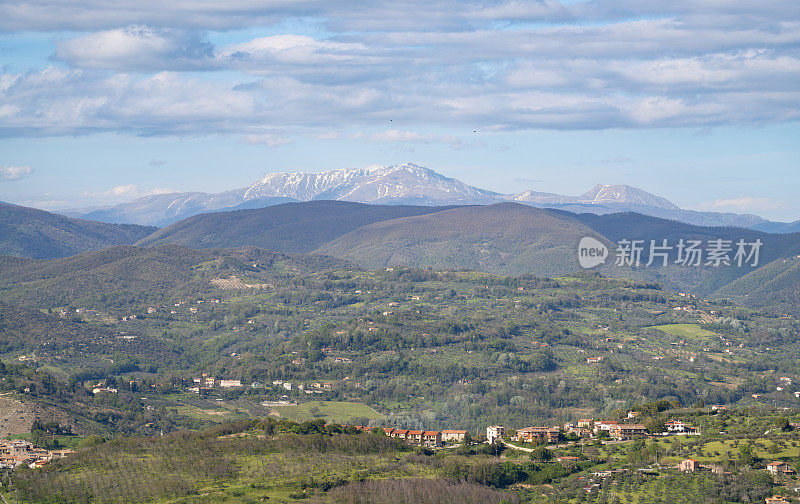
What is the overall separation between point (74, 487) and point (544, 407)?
7810 centimetres

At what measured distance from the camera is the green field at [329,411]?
461 ft

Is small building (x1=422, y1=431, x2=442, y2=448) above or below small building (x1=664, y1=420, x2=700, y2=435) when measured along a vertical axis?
below

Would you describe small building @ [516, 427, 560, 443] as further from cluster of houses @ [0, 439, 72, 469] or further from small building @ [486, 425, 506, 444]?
cluster of houses @ [0, 439, 72, 469]

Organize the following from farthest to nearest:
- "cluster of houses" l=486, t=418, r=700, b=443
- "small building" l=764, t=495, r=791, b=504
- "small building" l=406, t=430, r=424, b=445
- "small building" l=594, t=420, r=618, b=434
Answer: "small building" l=406, t=430, r=424, b=445, "small building" l=594, t=420, r=618, b=434, "cluster of houses" l=486, t=418, r=700, b=443, "small building" l=764, t=495, r=791, b=504

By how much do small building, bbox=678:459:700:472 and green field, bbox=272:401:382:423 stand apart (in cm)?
5828

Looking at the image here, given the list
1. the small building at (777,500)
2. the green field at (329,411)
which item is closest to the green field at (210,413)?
the green field at (329,411)

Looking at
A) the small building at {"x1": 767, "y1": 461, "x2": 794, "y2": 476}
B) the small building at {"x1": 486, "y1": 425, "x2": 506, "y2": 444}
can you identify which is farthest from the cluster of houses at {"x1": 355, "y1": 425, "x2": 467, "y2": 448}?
the small building at {"x1": 767, "y1": 461, "x2": 794, "y2": 476}

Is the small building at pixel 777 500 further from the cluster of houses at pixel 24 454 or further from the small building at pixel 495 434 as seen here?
the cluster of houses at pixel 24 454

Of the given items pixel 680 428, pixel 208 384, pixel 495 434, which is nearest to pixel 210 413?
pixel 208 384

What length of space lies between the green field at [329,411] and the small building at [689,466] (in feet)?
191

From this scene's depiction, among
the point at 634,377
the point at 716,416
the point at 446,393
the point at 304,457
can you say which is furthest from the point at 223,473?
the point at 634,377

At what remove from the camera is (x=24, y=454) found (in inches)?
3903

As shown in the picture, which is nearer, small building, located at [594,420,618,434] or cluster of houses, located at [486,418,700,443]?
cluster of houses, located at [486,418,700,443]

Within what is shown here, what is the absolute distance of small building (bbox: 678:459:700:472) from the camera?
8544 cm
